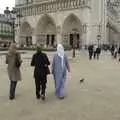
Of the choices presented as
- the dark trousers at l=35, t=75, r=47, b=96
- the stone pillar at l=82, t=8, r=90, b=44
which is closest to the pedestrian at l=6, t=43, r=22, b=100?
the dark trousers at l=35, t=75, r=47, b=96

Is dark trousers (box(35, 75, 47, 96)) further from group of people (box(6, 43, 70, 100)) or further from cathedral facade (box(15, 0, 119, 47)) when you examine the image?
cathedral facade (box(15, 0, 119, 47))

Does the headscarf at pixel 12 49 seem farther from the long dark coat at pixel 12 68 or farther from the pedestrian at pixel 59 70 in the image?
the pedestrian at pixel 59 70

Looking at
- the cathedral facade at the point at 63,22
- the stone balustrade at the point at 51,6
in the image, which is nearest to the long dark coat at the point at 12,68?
the cathedral facade at the point at 63,22

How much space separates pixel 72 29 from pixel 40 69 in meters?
78.3

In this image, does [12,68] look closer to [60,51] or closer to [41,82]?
[41,82]

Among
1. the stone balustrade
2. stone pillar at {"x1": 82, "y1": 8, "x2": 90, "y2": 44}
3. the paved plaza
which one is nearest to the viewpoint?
the paved plaza

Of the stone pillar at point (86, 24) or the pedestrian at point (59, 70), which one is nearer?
the pedestrian at point (59, 70)

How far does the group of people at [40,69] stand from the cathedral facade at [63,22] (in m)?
72.2

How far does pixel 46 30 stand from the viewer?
311ft

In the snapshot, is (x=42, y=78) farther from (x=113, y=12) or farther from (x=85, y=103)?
(x=113, y=12)

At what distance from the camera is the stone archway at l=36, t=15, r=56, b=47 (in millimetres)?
93438

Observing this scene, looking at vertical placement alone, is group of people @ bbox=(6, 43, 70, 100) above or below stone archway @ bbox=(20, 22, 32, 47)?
below

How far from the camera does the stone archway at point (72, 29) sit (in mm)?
87494

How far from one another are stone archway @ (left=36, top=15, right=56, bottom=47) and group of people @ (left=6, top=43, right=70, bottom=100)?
82.0 m
